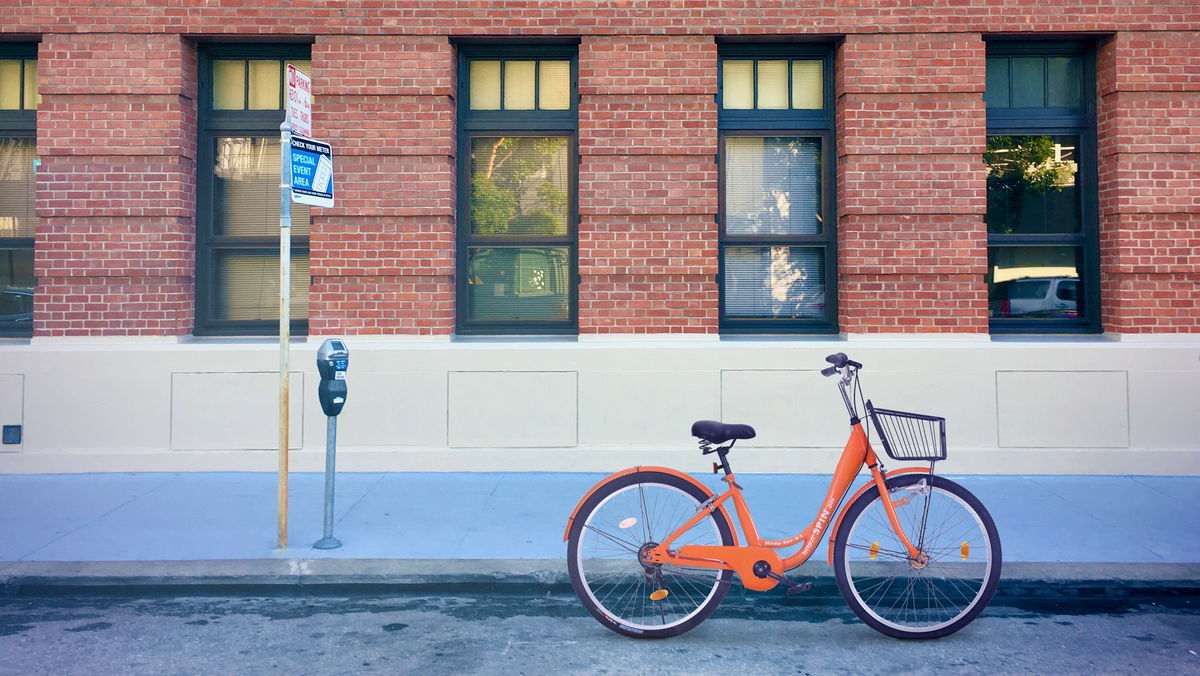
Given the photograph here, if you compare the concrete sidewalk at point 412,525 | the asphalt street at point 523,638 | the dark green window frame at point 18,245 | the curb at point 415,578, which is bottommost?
the asphalt street at point 523,638

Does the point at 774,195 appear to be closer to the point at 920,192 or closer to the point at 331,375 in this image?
the point at 920,192

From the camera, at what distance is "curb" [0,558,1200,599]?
457cm

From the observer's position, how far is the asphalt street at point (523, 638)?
3641 millimetres

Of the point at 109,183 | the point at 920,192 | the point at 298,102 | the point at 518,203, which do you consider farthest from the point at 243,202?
the point at 920,192

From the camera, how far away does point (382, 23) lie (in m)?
7.41

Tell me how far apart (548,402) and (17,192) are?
5599 mm

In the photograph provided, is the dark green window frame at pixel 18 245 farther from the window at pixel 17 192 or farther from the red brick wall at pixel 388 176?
the red brick wall at pixel 388 176

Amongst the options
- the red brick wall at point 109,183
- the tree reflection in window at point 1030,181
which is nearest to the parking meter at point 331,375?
the red brick wall at point 109,183

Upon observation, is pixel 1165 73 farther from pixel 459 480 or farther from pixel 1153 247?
pixel 459 480

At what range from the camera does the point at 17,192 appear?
793cm

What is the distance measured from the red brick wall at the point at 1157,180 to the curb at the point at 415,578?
3.48 m

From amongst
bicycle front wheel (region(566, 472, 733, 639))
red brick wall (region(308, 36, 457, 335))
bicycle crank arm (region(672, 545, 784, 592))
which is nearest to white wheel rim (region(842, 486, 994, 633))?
bicycle crank arm (region(672, 545, 784, 592))

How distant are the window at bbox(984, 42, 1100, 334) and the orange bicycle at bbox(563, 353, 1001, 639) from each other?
4537mm

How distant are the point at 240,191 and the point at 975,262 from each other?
6.92 m
